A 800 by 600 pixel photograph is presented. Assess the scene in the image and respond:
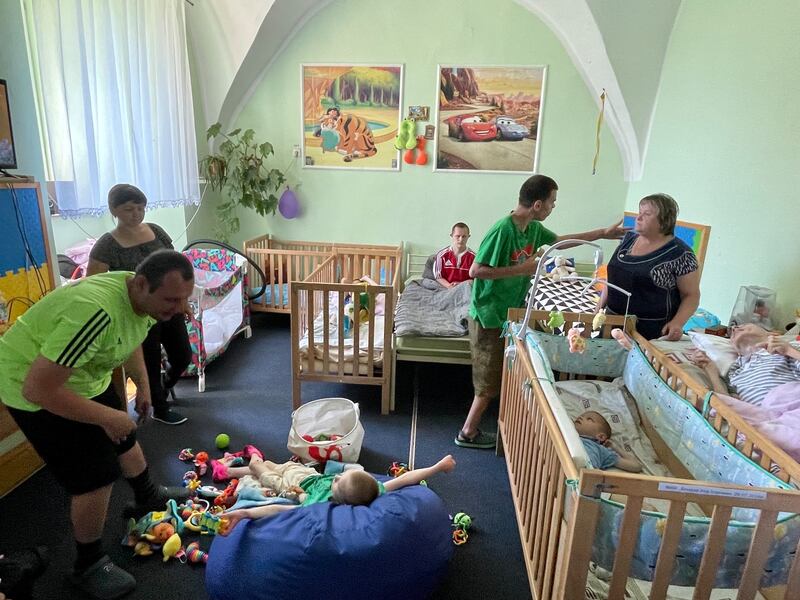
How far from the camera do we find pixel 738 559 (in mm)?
1035

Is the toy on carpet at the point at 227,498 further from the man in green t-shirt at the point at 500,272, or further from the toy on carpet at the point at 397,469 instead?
the man in green t-shirt at the point at 500,272

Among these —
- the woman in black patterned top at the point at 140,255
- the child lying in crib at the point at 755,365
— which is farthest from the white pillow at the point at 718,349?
the woman in black patterned top at the point at 140,255

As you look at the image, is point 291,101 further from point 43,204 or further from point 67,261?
point 43,204

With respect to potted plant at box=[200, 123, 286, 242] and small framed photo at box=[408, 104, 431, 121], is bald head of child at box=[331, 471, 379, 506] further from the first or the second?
small framed photo at box=[408, 104, 431, 121]

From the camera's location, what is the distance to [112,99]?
2.88 metres

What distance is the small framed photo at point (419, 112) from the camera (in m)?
4.24

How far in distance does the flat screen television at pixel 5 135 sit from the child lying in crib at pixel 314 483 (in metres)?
1.60

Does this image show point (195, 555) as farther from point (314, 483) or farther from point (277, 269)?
point (277, 269)

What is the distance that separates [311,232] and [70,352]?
3585 mm

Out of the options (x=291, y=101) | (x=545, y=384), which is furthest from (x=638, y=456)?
(x=291, y=101)

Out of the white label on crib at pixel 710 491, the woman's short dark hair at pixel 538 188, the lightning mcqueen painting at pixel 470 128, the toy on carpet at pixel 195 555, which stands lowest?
the toy on carpet at pixel 195 555

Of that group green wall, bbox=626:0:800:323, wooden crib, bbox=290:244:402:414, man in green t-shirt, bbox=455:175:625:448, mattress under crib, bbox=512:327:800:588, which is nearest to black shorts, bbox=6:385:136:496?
wooden crib, bbox=290:244:402:414

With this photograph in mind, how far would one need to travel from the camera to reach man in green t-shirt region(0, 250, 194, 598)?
1215mm

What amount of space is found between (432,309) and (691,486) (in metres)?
2.55
